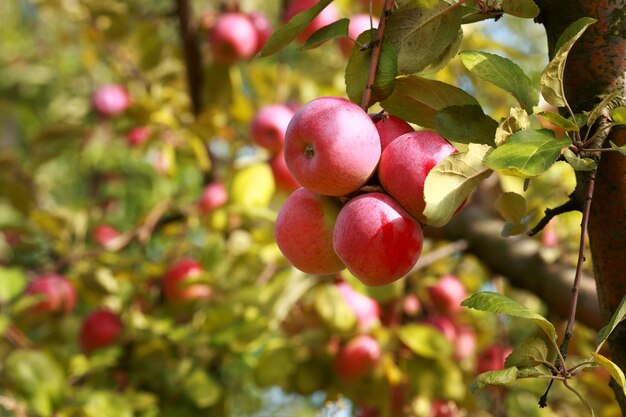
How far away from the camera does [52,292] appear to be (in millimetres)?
1609

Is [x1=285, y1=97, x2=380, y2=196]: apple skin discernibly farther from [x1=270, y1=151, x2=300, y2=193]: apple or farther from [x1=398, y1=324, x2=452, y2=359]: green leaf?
[x1=270, y1=151, x2=300, y2=193]: apple

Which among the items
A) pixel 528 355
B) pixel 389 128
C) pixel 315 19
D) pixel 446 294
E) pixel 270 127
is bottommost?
pixel 446 294

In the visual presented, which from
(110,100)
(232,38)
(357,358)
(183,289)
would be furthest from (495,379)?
(110,100)

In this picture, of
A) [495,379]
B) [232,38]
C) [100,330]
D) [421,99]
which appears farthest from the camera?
[232,38]

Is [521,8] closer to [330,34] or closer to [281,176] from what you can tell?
[330,34]

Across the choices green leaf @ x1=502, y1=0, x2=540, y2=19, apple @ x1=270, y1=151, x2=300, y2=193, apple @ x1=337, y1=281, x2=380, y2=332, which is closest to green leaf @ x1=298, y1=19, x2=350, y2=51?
green leaf @ x1=502, y1=0, x2=540, y2=19

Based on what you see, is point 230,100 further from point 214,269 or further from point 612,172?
point 612,172

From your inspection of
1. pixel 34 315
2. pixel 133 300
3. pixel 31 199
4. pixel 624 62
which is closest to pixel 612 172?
pixel 624 62

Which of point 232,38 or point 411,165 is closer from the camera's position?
point 411,165

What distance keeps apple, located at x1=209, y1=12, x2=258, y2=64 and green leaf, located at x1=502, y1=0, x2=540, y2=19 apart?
1.17m

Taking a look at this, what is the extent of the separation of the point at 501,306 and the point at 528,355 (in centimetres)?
6

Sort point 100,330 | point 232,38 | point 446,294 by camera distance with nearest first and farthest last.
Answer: point 446,294
point 100,330
point 232,38

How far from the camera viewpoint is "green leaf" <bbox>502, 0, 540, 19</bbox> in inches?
23.4

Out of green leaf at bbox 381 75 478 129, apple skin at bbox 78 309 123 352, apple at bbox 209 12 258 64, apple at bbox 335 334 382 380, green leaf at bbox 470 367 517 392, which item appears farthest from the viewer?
apple at bbox 209 12 258 64
